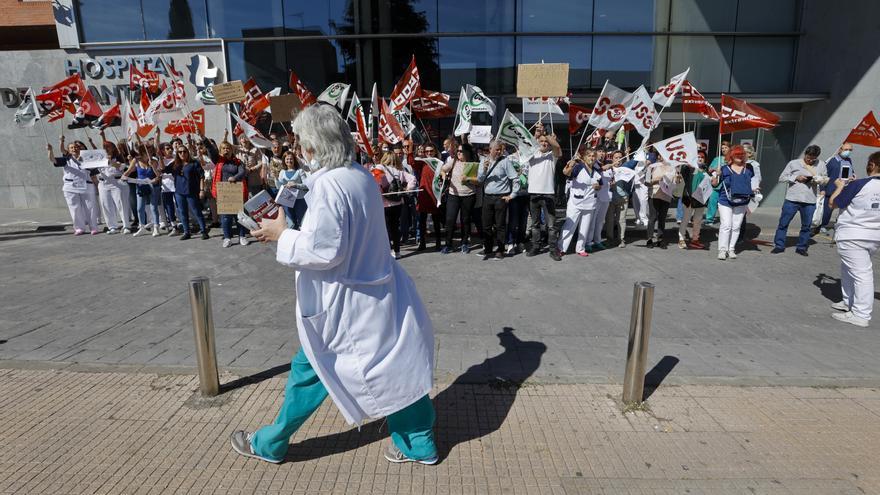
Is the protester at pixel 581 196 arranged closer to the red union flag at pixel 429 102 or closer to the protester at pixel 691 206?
the protester at pixel 691 206

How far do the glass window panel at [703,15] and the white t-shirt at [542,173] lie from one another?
912cm

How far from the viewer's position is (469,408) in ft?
11.8

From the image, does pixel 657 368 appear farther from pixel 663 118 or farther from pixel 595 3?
pixel 595 3

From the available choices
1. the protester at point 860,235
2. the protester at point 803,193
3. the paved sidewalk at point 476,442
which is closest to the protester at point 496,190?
the protester at point 860,235

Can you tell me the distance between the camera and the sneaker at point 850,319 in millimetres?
5395

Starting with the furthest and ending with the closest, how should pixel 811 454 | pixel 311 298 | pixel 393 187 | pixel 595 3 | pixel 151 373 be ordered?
pixel 595 3
pixel 393 187
pixel 151 373
pixel 811 454
pixel 311 298

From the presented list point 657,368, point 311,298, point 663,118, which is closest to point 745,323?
point 657,368

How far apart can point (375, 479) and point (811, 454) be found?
8.81ft

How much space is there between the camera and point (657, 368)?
4262 millimetres

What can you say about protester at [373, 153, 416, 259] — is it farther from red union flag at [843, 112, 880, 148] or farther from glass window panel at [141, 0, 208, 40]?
glass window panel at [141, 0, 208, 40]

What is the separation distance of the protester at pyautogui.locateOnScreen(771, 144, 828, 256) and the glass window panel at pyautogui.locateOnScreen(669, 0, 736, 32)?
23.5ft

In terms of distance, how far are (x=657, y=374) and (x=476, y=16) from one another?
12735 mm

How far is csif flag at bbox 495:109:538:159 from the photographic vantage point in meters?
7.83

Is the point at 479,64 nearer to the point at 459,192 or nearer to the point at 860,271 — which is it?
the point at 459,192
